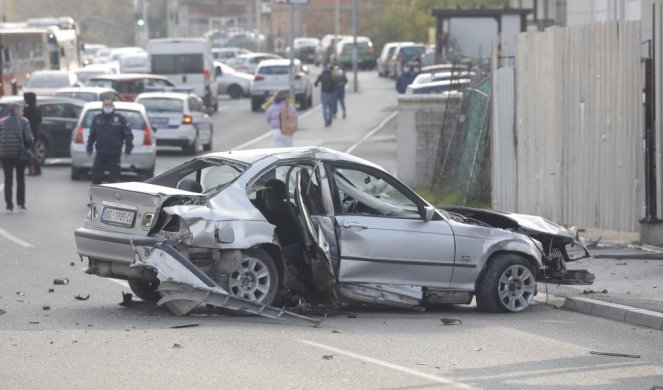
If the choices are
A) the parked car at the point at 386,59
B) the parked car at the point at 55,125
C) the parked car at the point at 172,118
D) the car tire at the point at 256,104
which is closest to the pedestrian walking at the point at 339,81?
the car tire at the point at 256,104

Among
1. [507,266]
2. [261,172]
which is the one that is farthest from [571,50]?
[261,172]

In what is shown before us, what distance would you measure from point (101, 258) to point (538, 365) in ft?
13.4

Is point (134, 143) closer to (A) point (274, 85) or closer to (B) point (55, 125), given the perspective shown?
(B) point (55, 125)

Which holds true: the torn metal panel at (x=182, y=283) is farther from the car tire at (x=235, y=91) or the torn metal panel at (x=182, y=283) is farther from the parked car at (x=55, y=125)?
the car tire at (x=235, y=91)

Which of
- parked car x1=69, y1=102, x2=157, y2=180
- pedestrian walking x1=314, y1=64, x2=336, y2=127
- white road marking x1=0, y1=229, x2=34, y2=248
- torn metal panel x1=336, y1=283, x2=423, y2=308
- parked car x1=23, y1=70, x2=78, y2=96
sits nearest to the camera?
torn metal panel x1=336, y1=283, x2=423, y2=308

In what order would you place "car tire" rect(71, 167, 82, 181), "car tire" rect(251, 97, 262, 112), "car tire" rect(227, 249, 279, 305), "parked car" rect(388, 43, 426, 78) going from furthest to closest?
"parked car" rect(388, 43, 426, 78), "car tire" rect(251, 97, 262, 112), "car tire" rect(71, 167, 82, 181), "car tire" rect(227, 249, 279, 305)

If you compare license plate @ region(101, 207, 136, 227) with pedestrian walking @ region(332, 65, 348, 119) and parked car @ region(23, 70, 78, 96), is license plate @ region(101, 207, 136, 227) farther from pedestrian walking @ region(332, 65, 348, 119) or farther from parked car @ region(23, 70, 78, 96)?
parked car @ region(23, 70, 78, 96)

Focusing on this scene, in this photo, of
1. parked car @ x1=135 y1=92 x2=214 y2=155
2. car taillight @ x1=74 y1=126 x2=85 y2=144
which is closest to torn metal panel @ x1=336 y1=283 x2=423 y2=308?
car taillight @ x1=74 y1=126 x2=85 y2=144

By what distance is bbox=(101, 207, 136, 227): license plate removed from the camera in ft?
38.8

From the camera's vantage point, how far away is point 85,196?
2519cm

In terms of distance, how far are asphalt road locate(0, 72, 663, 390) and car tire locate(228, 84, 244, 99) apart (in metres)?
45.0

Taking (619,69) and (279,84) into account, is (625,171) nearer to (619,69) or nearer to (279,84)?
(619,69)

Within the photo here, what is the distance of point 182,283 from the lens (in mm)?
11352

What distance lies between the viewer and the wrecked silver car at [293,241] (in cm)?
1155
